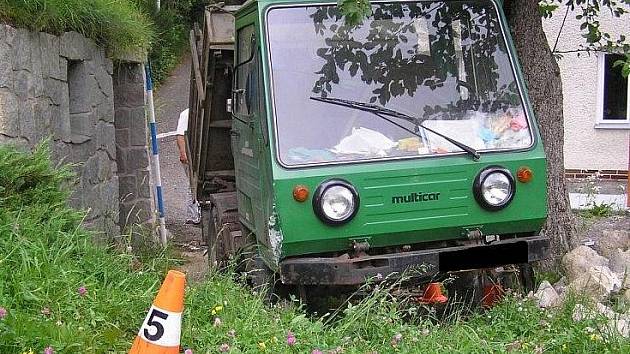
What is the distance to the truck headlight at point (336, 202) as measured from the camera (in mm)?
4680

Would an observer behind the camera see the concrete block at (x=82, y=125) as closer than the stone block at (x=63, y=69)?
No

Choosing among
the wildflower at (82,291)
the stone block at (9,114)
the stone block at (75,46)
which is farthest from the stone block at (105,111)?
the wildflower at (82,291)

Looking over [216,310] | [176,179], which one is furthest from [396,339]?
[176,179]

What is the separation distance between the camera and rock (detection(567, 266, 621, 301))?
17.5 ft

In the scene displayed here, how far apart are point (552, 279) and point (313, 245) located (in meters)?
2.36

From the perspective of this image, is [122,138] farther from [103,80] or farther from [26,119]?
[26,119]

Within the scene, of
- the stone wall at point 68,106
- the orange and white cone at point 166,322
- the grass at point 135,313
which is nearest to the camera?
the orange and white cone at point 166,322

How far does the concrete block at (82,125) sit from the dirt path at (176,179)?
1258mm

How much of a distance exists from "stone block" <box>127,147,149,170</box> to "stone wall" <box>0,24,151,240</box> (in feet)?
1.42

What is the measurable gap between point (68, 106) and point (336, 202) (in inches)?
87.1

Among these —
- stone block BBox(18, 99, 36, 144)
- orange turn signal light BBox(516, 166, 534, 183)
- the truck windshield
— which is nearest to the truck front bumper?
orange turn signal light BBox(516, 166, 534, 183)

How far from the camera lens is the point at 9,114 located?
4.74 meters

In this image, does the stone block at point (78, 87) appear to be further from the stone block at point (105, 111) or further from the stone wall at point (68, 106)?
the stone block at point (105, 111)

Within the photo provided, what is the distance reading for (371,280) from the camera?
15.3ft
